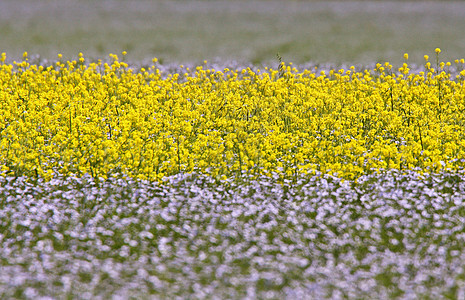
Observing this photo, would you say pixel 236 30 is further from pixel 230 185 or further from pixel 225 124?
pixel 230 185

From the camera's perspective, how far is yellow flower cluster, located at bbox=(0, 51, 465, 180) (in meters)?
8.79

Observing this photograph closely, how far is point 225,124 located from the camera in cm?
1062

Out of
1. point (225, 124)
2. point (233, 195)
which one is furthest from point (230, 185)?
point (225, 124)

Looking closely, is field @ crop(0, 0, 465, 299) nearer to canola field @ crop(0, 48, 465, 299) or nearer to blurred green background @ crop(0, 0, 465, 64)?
canola field @ crop(0, 48, 465, 299)

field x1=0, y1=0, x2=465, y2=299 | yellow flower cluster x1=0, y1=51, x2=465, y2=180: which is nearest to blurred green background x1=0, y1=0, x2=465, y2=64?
field x1=0, y1=0, x2=465, y2=299

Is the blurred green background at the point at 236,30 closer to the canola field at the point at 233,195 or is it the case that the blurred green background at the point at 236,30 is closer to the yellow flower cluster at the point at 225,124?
the yellow flower cluster at the point at 225,124

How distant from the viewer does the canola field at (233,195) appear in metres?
6.04

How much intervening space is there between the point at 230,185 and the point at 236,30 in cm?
1232

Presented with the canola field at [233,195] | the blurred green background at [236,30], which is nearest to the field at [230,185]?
Answer: the canola field at [233,195]

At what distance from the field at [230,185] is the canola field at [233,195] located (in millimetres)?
27

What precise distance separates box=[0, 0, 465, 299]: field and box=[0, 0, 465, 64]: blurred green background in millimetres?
1328

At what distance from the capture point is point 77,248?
6.64m

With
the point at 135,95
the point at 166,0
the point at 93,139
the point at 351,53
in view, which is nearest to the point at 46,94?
the point at 135,95

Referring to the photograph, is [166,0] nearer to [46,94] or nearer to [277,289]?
[46,94]
